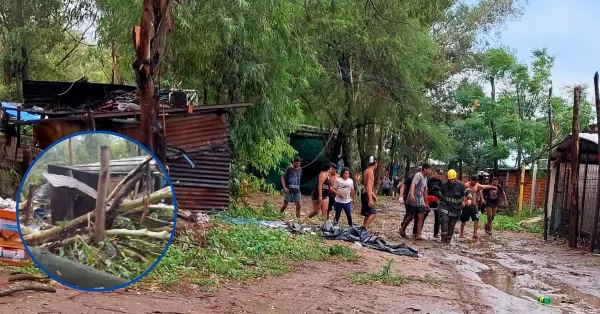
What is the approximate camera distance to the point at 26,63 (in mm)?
22125

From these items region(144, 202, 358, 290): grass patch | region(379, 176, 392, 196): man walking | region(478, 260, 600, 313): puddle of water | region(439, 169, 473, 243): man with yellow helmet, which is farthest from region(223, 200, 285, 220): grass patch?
region(379, 176, 392, 196): man walking

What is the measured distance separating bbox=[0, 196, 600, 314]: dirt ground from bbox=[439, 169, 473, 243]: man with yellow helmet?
1.21 metres

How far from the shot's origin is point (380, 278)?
9.30 meters

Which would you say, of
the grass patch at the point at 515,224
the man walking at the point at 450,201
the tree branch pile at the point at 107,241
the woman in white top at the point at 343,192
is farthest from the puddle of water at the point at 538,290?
the grass patch at the point at 515,224

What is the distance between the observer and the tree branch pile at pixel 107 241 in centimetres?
441

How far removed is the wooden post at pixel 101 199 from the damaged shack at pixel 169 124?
321 inches

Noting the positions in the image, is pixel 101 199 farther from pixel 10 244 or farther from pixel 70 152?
pixel 10 244

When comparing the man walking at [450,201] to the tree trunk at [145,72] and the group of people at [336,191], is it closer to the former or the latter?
the group of people at [336,191]

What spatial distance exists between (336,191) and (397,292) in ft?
19.5

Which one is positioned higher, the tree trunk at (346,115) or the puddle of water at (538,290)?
the tree trunk at (346,115)

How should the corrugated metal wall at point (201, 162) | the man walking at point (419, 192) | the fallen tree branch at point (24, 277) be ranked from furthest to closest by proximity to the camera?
the man walking at point (419, 192), the corrugated metal wall at point (201, 162), the fallen tree branch at point (24, 277)

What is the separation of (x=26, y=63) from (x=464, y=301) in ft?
59.7

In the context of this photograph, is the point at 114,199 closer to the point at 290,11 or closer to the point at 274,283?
the point at 274,283

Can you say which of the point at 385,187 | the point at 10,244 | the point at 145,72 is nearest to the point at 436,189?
the point at 145,72
